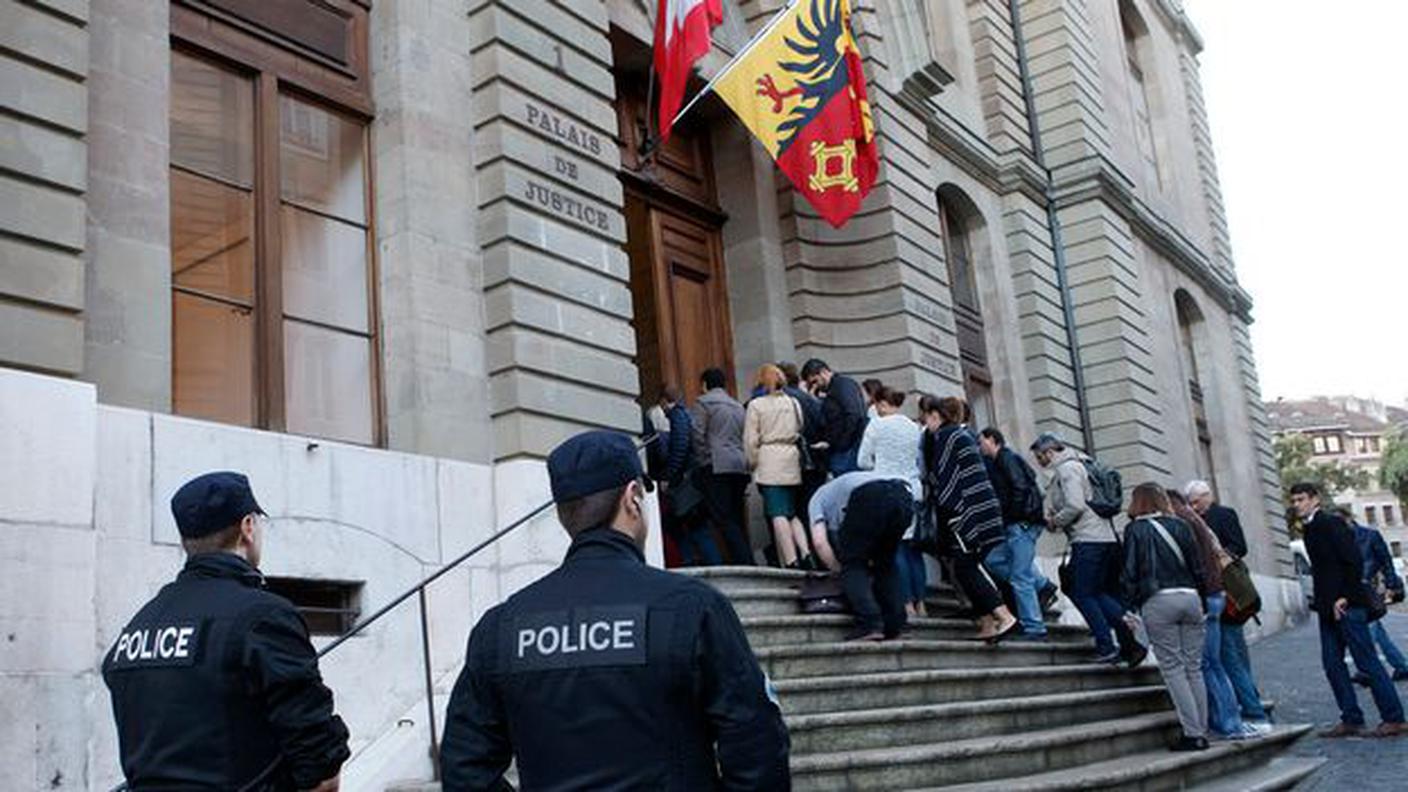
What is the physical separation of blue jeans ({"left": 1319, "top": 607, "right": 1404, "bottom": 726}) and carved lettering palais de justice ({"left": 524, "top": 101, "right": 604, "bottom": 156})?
6.64 m

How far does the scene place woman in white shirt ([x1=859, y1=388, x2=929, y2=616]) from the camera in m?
10.1

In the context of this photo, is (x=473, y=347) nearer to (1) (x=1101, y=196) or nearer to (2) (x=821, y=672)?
(2) (x=821, y=672)

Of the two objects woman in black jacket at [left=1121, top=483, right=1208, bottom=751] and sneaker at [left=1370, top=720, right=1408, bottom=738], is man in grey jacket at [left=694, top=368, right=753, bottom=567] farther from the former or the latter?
sneaker at [left=1370, top=720, right=1408, bottom=738]

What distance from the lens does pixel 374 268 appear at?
9.35 m

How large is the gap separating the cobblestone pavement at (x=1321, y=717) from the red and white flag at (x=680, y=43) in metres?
7.36

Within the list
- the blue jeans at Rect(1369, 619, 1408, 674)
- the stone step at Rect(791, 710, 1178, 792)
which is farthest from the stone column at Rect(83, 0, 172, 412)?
the blue jeans at Rect(1369, 619, 1408, 674)

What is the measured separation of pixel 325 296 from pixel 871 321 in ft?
25.1

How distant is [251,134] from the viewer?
8828mm

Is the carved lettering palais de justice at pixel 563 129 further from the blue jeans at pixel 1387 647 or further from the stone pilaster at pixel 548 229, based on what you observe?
the blue jeans at pixel 1387 647

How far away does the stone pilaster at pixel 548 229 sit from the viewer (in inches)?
373

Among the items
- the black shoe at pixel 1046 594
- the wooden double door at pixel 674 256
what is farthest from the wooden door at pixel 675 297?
the black shoe at pixel 1046 594

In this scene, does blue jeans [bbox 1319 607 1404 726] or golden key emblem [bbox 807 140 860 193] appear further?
golden key emblem [bbox 807 140 860 193]

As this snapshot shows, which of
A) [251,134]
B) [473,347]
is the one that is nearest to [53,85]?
[251,134]

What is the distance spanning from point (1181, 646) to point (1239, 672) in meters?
1.67
